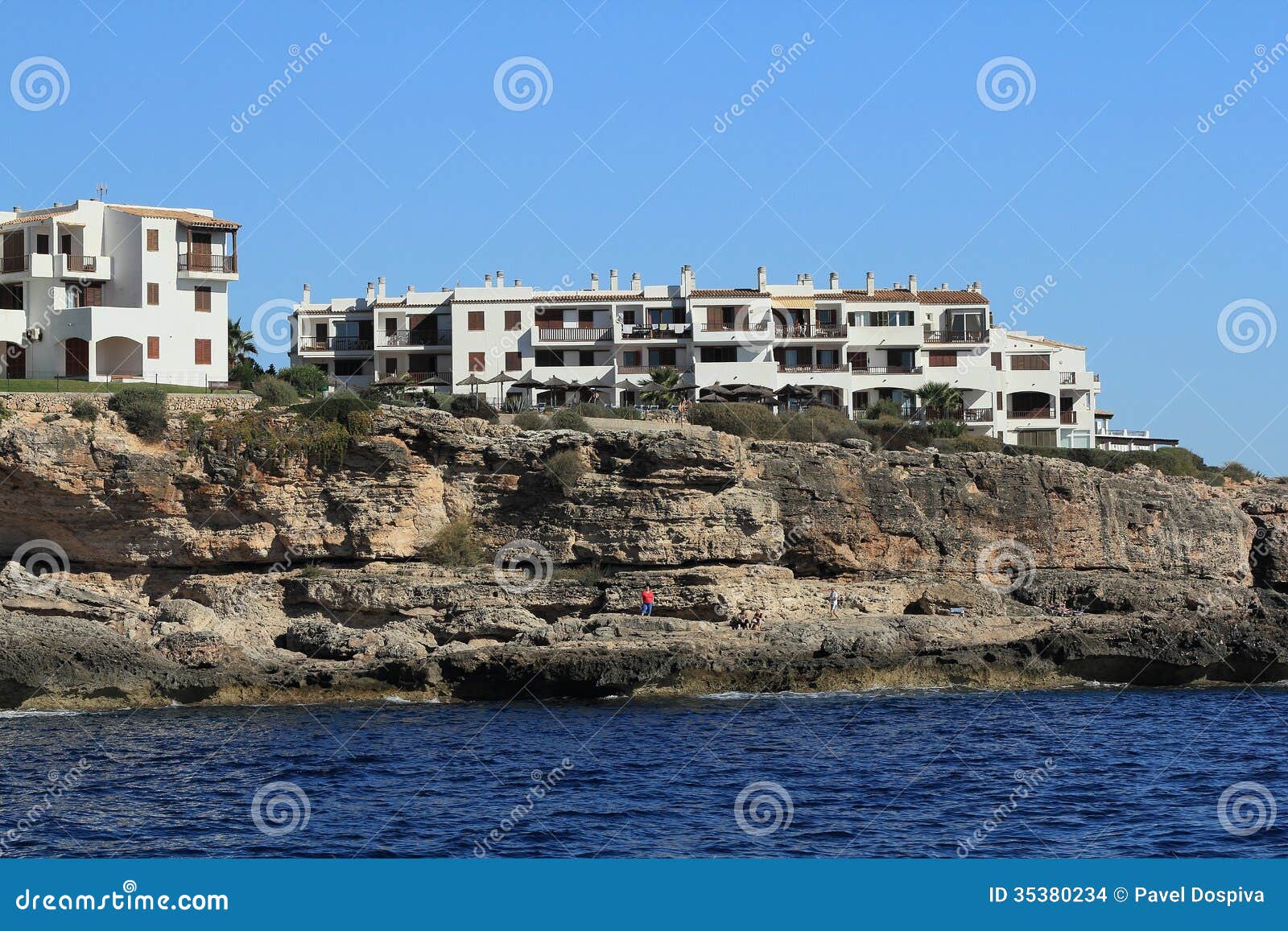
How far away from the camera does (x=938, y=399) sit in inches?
2509

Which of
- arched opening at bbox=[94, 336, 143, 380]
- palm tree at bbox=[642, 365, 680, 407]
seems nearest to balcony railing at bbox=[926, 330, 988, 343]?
palm tree at bbox=[642, 365, 680, 407]

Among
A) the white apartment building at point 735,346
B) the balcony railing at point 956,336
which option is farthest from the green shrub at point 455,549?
the balcony railing at point 956,336

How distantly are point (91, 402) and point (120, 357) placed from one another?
8.75 meters

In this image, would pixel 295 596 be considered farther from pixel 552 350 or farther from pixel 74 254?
pixel 552 350

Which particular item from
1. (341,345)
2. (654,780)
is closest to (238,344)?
(341,345)

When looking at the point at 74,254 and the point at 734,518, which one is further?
the point at 74,254

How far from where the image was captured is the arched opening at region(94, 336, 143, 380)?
169ft

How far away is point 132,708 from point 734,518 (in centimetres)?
1764

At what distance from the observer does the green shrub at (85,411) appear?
42.7 metres

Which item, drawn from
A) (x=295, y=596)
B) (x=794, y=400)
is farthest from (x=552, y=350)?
(x=295, y=596)

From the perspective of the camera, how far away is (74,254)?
52906 millimetres

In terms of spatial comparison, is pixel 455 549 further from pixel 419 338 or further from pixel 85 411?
pixel 419 338

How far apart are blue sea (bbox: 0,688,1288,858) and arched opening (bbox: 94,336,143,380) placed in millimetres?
17600

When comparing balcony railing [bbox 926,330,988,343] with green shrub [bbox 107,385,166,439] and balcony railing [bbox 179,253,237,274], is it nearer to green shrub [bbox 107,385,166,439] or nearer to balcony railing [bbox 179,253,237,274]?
balcony railing [bbox 179,253,237,274]
